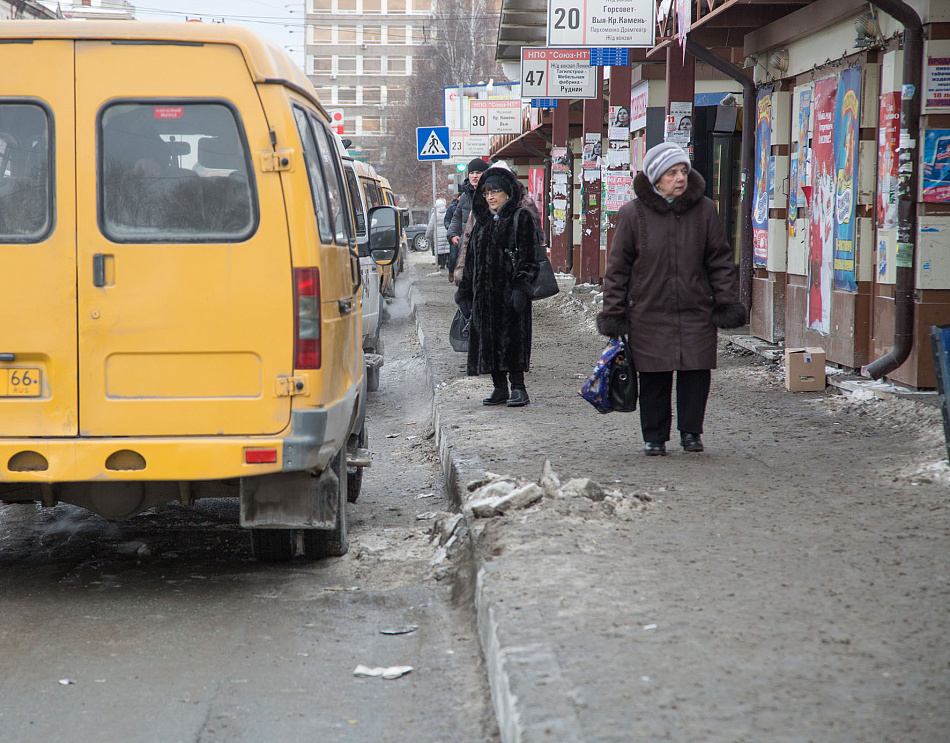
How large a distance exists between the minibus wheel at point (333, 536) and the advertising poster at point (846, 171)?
5.80 meters

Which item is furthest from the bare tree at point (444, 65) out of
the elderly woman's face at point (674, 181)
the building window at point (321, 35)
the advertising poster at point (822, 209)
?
the elderly woman's face at point (674, 181)

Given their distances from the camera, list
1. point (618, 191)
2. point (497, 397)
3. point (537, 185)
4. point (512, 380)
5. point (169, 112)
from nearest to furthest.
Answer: point (169, 112) < point (512, 380) < point (497, 397) < point (618, 191) < point (537, 185)

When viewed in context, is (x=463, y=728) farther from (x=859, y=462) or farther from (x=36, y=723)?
(x=859, y=462)

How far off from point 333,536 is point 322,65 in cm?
12075

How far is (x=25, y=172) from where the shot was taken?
4801mm

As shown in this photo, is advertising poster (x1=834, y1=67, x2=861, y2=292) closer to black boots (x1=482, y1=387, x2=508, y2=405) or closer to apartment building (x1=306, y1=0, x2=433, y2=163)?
black boots (x1=482, y1=387, x2=508, y2=405)

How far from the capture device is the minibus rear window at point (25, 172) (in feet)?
15.6

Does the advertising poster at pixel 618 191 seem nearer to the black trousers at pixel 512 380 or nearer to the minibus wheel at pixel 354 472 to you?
the black trousers at pixel 512 380

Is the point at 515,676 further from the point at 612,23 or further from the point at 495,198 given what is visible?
the point at 612,23

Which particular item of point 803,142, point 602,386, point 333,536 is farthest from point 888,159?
point 333,536

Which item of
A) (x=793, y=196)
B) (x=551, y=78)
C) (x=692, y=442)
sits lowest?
(x=692, y=442)

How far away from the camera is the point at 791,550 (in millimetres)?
5066

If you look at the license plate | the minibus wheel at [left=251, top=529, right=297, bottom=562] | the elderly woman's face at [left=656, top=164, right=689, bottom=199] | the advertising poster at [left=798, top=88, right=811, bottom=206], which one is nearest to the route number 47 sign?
the advertising poster at [left=798, top=88, right=811, bottom=206]

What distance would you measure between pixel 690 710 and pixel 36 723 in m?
2.04
